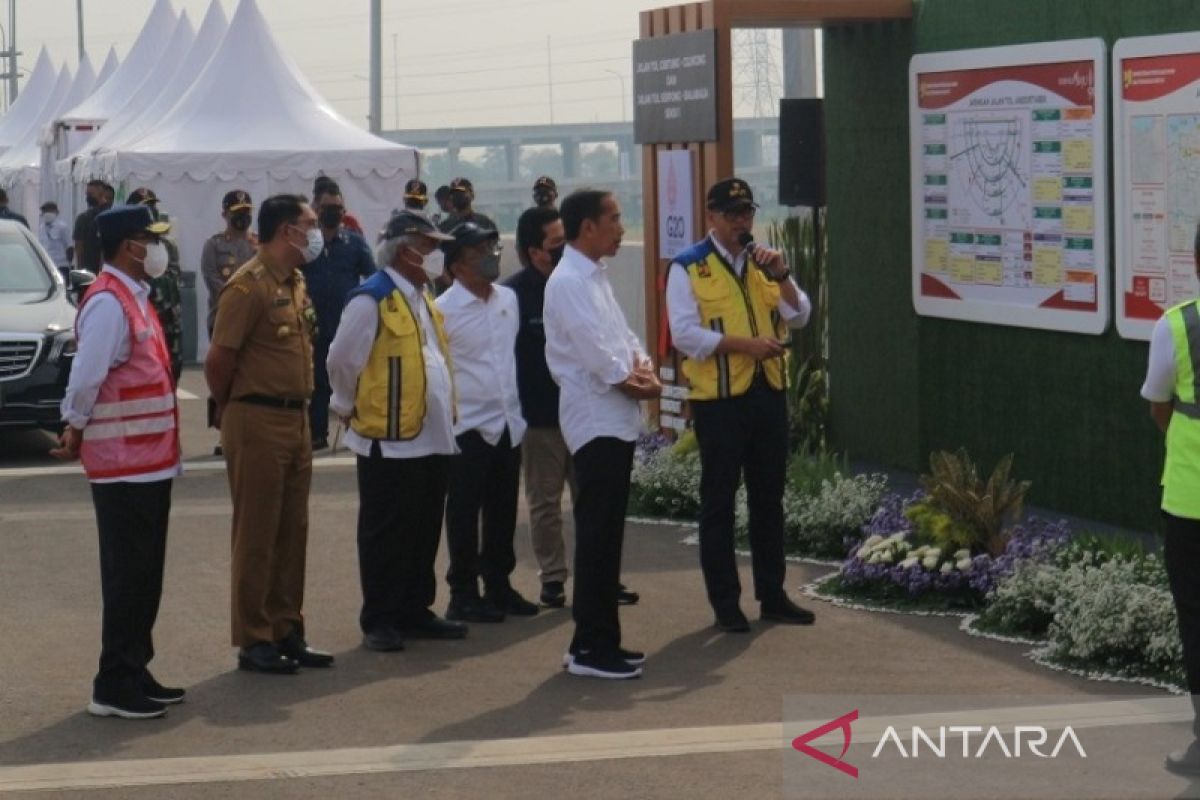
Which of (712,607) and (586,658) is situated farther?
(712,607)

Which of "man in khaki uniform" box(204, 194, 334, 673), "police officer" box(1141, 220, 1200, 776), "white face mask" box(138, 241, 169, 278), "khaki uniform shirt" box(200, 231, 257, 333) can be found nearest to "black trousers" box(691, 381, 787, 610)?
"man in khaki uniform" box(204, 194, 334, 673)

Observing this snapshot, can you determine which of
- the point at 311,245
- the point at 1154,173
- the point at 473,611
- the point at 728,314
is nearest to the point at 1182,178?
the point at 1154,173

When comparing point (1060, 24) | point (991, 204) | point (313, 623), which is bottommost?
point (313, 623)

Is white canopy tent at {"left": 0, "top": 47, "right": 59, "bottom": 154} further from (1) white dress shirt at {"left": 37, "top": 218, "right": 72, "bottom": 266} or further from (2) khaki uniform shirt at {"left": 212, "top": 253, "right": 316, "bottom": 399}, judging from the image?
(2) khaki uniform shirt at {"left": 212, "top": 253, "right": 316, "bottom": 399}

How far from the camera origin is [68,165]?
30312mm

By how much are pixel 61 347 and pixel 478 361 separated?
26.7ft

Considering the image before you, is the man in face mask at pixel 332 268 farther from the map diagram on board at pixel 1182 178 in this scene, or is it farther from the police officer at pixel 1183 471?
the police officer at pixel 1183 471

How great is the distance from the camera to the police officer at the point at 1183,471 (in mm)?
7051

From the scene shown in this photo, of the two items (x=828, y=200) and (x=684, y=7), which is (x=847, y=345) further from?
(x=684, y=7)

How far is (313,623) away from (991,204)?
4.85 meters

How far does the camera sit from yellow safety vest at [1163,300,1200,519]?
704 cm

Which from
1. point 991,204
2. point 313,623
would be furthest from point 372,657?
point 991,204

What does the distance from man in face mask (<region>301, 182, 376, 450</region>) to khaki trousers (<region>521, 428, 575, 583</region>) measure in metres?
6.19

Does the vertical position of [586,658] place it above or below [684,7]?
below
